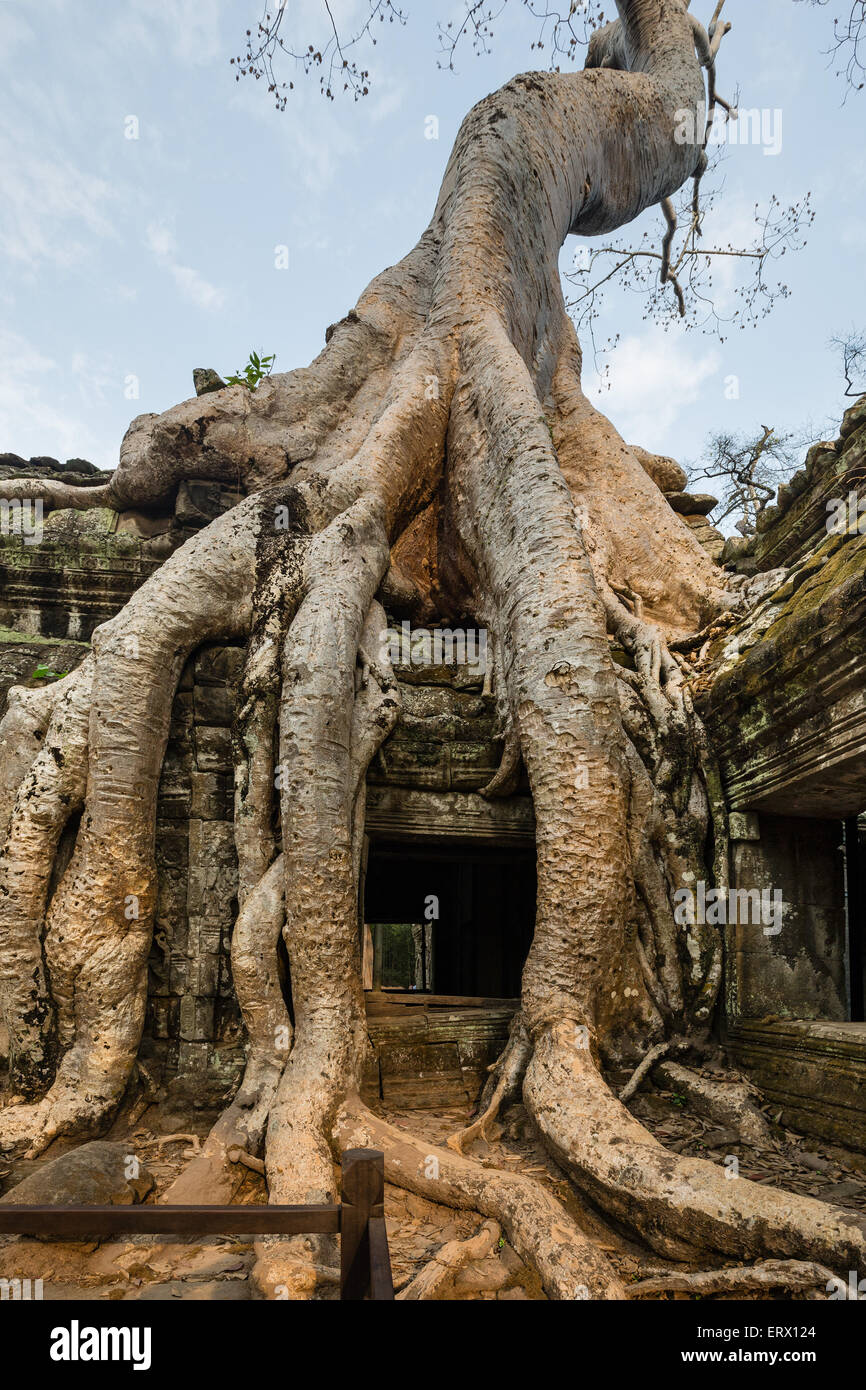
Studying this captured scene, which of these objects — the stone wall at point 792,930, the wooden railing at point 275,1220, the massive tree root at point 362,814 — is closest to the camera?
the wooden railing at point 275,1220

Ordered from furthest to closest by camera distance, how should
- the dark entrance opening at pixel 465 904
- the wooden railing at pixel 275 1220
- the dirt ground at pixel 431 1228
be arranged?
the dark entrance opening at pixel 465 904, the dirt ground at pixel 431 1228, the wooden railing at pixel 275 1220

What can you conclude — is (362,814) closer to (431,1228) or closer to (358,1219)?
(431,1228)

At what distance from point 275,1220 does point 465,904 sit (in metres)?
5.35

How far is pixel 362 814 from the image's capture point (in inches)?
129

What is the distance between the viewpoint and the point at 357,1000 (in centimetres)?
301

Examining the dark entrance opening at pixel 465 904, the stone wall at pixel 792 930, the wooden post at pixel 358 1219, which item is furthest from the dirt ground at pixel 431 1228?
the dark entrance opening at pixel 465 904

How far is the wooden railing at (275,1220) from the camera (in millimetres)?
1342

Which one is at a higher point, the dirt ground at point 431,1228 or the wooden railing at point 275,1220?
the wooden railing at point 275,1220

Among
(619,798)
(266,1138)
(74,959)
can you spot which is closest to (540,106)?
(619,798)

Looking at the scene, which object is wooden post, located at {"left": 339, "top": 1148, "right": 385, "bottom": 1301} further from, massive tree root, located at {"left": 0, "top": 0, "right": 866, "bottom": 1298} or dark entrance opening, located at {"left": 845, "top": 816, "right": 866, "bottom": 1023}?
dark entrance opening, located at {"left": 845, "top": 816, "right": 866, "bottom": 1023}

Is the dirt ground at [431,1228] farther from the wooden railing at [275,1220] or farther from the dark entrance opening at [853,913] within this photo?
the dark entrance opening at [853,913]

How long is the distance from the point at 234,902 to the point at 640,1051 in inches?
66.2

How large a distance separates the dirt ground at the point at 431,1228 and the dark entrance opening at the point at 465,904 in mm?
1435

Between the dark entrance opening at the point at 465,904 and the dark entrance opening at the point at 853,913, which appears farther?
the dark entrance opening at the point at 465,904
